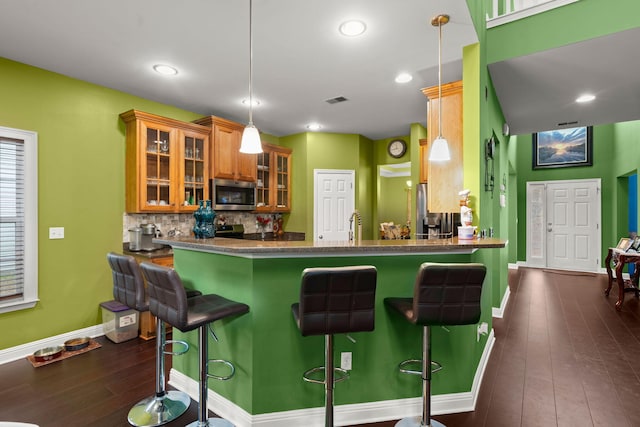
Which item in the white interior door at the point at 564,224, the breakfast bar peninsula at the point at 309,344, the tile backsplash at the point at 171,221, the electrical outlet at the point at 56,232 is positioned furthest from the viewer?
the white interior door at the point at 564,224

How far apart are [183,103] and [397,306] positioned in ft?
12.2

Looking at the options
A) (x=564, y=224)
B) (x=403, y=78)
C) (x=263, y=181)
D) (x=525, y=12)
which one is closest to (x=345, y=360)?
(x=403, y=78)

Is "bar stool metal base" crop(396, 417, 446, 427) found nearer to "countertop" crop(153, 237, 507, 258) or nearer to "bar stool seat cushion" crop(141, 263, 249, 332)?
"countertop" crop(153, 237, 507, 258)

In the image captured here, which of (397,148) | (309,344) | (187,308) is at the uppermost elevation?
(397,148)

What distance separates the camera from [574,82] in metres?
3.70

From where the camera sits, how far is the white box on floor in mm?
3396

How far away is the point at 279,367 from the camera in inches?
82.8

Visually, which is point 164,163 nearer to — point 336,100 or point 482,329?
point 336,100

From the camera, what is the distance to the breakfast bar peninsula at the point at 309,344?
81.4 inches

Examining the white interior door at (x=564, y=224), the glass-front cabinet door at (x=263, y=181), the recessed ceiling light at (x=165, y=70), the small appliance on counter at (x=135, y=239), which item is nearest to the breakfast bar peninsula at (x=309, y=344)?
the small appliance on counter at (x=135, y=239)

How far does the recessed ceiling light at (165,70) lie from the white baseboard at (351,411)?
9.42 feet

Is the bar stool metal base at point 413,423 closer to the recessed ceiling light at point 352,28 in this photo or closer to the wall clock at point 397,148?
the recessed ceiling light at point 352,28

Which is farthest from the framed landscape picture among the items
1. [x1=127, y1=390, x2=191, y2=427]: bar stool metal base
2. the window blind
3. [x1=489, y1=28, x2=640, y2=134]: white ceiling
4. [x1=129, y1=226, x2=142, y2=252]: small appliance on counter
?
the window blind

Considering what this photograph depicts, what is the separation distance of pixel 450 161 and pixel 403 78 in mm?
1085
